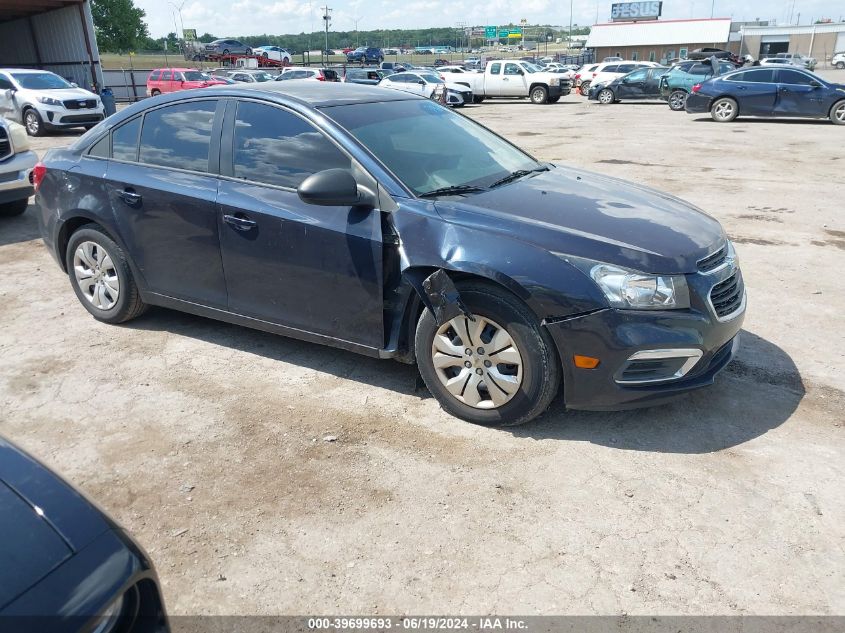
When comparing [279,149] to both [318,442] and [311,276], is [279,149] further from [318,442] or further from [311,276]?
[318,442]

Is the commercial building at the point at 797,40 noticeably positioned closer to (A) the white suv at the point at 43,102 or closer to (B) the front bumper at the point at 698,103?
(B) the front bumper at the point at 698,103

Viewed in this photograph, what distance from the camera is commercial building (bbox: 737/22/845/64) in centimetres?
7494

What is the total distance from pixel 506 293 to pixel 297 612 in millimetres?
1766

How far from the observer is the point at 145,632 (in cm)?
183

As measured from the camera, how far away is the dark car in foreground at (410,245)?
3408 mm

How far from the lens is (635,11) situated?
286 feet

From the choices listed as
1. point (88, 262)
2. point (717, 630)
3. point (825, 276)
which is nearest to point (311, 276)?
point (88, 262)

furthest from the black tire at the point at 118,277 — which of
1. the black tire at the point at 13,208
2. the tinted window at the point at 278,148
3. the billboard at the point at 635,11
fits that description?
the billboard at the point at 635,11

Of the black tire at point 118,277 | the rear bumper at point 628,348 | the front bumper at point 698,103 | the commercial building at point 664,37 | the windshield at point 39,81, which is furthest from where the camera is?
the commercial building at point 664,37

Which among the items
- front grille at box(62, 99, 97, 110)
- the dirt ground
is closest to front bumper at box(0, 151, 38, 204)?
the dirt ground

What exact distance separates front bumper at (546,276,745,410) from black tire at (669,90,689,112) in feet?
76.6

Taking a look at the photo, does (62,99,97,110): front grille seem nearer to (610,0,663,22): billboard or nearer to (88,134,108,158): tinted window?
(88,134,108,158): tinted window

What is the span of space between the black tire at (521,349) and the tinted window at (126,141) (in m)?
2.54

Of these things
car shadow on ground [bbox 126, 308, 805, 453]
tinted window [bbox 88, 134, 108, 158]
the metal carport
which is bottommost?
car shadow on ground [bbox 126, 308, 805, 453]
